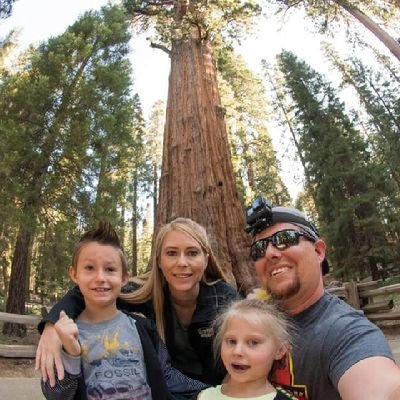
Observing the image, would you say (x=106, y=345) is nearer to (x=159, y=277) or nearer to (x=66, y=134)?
(x=159, y=277)

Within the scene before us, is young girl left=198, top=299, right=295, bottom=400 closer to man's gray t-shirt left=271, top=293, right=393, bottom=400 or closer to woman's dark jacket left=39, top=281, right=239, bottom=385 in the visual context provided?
man's gray t-shirt left=271, top=293, right=393, bottom=400

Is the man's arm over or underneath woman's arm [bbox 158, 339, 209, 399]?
over

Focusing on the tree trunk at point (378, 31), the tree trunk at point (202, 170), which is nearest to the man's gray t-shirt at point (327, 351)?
the tree trunk at point (202, 170)

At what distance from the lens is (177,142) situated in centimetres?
623

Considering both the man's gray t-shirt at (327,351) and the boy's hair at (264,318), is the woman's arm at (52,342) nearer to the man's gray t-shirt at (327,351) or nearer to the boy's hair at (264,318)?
the boy's hair at (264,318)

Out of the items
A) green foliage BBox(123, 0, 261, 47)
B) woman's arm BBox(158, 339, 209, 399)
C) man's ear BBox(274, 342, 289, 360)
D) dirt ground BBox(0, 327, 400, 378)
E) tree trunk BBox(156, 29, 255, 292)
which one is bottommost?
dirt ground BBox(0, 327, 400, 378)

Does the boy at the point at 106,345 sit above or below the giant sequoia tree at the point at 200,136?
below

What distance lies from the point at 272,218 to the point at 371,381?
36.6 inches

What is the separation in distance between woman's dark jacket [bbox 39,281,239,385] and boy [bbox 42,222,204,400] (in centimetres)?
10

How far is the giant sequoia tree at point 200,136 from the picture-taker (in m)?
5.51

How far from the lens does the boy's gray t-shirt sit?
188 cm

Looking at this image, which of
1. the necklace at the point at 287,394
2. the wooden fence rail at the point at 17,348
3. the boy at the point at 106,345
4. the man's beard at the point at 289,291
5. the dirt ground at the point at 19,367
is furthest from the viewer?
the wooden fence rail at the point at 17,348

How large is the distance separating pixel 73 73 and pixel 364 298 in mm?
10043

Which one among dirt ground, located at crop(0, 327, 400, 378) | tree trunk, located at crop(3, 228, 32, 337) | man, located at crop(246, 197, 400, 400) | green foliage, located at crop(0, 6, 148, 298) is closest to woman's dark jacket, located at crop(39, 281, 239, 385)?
man, located at crop(246, 197, 400, 400)
